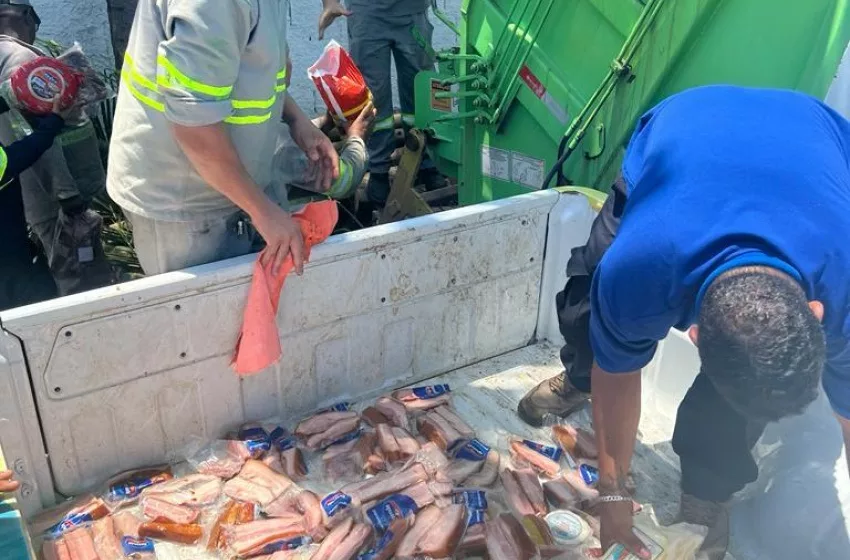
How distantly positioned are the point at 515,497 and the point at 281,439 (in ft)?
2.80

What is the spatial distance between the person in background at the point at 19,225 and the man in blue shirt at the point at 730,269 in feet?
7.54

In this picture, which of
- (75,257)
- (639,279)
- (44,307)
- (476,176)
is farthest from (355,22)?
(639,279)

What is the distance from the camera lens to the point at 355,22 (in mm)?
4762

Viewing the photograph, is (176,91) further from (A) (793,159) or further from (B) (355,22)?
(B) (355,22)

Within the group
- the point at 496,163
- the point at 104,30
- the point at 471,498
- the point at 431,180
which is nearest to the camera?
the point at 471,498

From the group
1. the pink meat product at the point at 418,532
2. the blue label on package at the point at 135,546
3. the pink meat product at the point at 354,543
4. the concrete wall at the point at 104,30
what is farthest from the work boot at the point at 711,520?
the concrete wall at the point at 104,30

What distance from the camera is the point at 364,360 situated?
3.04 metres

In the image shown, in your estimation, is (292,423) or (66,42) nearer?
(292,423)

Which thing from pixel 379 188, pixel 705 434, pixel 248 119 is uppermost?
pixel 248 119

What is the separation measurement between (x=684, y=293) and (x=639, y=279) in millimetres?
112

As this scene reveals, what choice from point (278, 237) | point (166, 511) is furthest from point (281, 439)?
point (278, 237)

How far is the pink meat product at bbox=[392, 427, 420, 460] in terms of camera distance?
9.17 ft

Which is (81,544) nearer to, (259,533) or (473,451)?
(259,533)

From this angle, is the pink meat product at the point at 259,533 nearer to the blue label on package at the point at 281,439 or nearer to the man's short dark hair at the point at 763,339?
the blue label on package at the point at 281,439
